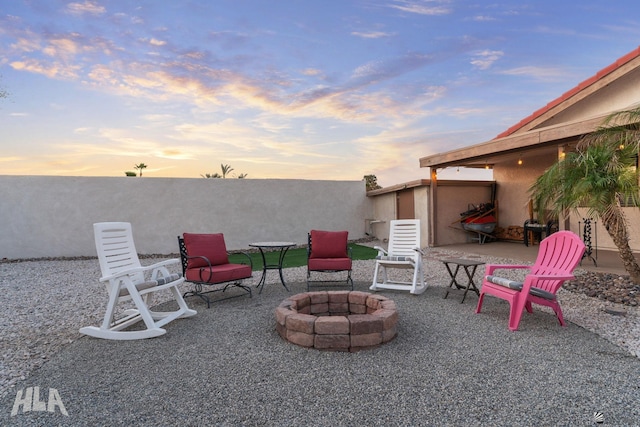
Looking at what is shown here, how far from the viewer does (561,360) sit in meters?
3.09

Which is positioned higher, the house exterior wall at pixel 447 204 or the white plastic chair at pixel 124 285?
the house exterior wall at pixel 447 204

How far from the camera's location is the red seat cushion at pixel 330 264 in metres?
5.92

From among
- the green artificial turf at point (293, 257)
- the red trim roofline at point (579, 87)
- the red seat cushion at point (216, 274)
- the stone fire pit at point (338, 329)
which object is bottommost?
the green artificial turf at point (293, 257)

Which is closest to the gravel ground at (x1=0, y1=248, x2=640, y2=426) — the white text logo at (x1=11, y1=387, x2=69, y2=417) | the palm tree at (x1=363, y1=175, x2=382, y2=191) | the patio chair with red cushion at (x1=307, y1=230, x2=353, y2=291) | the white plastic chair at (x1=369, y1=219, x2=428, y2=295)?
the white text logo at (x1=11, y1=387, x2=69, y2=417)

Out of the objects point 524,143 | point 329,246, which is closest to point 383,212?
point 524,143

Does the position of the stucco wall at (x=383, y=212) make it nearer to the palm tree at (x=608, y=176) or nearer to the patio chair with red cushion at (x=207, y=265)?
the palm tree at (x=608, y=176)

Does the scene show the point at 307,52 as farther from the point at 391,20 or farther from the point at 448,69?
the point at 448,69

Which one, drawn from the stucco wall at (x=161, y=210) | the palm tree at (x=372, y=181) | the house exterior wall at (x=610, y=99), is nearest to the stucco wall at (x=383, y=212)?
the stucco wall at (x=161, y=210)

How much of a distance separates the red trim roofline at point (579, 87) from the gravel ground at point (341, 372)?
674cm

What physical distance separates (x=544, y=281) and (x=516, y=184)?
896 centimetres

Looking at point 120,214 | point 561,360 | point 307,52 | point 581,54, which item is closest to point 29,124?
point 120,214

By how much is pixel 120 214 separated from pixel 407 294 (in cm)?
1013

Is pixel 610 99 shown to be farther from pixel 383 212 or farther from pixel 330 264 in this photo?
pixel 330 264

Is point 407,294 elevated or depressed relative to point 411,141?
depressed
